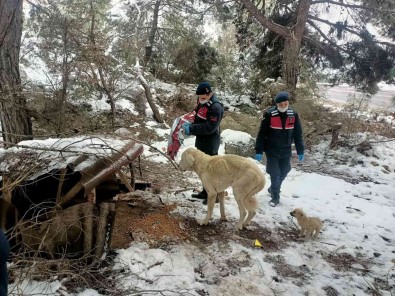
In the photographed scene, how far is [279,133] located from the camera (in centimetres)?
556

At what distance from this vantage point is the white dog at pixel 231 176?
457cm

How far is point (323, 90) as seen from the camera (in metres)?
13.4

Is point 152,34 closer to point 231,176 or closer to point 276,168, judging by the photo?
point 276,168

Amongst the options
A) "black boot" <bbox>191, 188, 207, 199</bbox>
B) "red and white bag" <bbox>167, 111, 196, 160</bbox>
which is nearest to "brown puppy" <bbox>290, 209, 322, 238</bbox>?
"black boot" <bbox>191, 188, 207, 199</bbox>

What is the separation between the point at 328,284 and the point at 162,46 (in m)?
13.7

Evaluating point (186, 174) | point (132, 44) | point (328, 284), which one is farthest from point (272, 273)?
point (132, 44)

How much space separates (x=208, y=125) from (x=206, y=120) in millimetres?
115

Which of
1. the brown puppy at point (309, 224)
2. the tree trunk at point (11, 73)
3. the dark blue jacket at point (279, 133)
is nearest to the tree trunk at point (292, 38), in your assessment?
the dark blue jacket at point (279, 133)

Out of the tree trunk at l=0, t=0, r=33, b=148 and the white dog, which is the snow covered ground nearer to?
the white dog

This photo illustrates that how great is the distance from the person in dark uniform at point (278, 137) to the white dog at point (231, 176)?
3.64ft

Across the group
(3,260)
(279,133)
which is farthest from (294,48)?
(3,260)

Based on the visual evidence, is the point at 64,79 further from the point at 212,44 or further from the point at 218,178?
the point at 212,44

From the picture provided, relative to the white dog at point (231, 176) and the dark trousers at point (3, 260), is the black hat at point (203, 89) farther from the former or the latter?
the dark trousers at point (3, 260)

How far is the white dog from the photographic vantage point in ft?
15.0
